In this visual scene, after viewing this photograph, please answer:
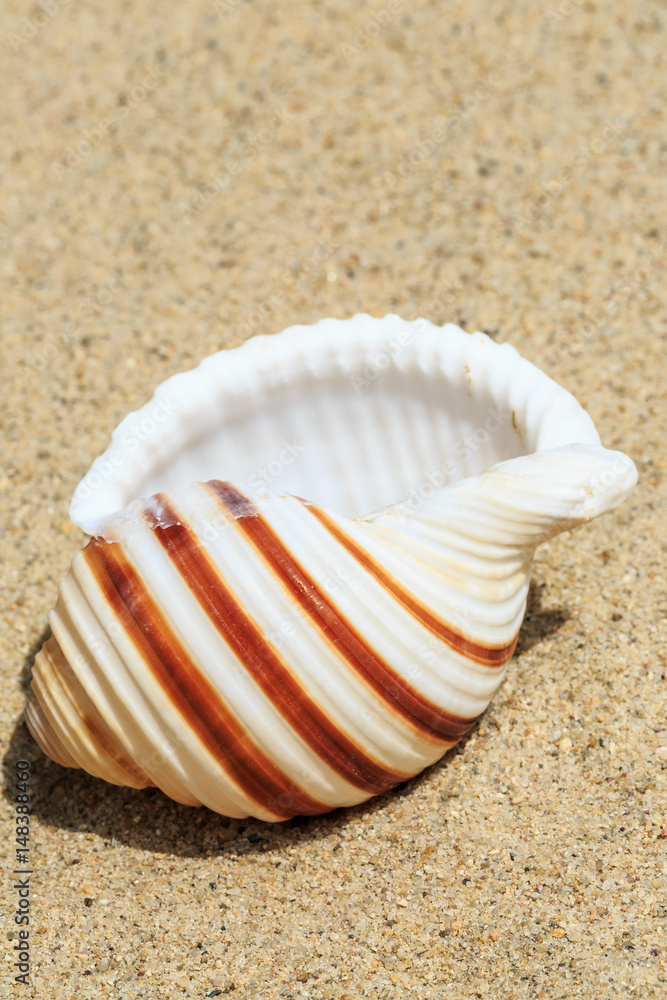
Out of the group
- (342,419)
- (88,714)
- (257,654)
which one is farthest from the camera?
(342,419)

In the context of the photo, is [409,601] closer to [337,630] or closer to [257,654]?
[337,630]

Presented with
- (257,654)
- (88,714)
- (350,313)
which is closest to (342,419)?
(350,313)

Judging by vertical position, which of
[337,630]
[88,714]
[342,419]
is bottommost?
[88,714]

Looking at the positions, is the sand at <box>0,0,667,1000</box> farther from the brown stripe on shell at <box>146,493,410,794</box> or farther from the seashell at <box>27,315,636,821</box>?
the brown stripe on shell at <box>146,493,410,794</box>

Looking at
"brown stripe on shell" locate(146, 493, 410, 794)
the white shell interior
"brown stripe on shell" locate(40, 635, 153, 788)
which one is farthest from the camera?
the white shell interior

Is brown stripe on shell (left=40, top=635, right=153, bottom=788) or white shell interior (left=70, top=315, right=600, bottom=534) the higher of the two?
white shell interior (left=70, top=315, right=600, bottom=534)

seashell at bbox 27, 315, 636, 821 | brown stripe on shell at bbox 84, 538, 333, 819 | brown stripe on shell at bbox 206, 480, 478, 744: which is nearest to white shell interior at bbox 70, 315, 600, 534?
seashell at bbox 27, 315, 636, 821
